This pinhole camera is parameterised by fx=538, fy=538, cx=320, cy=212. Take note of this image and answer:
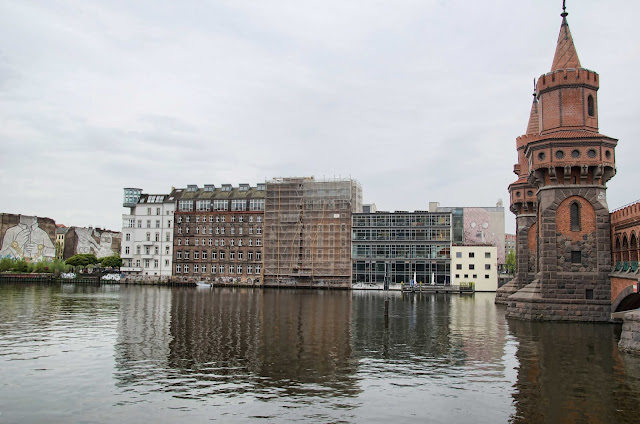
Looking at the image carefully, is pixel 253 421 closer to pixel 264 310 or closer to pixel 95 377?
pixel 95 377

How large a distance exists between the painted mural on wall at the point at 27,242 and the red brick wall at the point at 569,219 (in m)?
142

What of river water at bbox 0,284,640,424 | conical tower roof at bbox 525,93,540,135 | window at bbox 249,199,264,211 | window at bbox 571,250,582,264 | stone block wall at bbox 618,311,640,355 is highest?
conical tower roof at bbox 525,93,540,135

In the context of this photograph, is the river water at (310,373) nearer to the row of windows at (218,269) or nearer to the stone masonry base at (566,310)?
the stone masonry base at (566,310)

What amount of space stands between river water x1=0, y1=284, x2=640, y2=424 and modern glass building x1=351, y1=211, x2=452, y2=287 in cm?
7150

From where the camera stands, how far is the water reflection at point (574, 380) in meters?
18.6

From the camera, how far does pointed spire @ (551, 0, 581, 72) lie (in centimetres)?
4678

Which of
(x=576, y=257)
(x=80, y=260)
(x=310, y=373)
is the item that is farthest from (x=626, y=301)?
(x=80, y=260)

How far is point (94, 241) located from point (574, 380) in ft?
587

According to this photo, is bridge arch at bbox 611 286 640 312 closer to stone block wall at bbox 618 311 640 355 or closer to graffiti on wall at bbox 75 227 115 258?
stone block wall at bbox 618 311 640 355

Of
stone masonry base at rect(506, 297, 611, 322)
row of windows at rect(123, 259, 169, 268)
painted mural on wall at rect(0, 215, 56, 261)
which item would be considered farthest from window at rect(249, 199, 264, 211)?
stone masonry base at rect(506, 297, 611, 322)

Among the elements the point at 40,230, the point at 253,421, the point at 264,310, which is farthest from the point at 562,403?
the point at 40,230

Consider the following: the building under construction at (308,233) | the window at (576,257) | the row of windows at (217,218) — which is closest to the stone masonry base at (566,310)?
the window at (576,257)

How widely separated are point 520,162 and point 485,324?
2936cm

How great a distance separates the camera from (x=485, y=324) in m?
46.4
